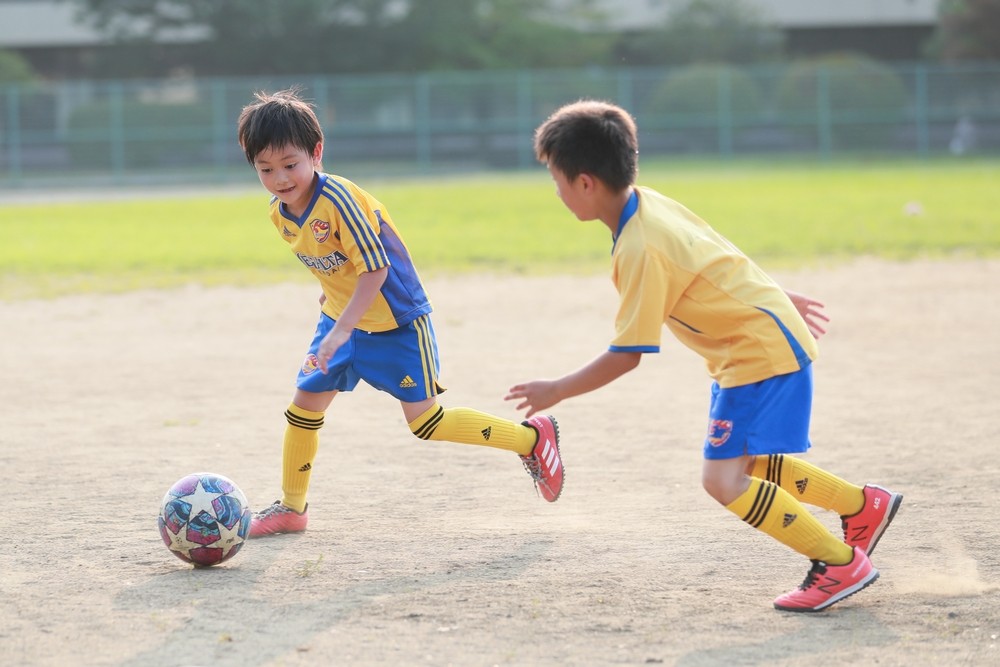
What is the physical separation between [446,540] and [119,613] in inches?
48.1

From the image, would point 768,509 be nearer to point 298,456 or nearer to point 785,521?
point 785,521

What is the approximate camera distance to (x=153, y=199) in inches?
982

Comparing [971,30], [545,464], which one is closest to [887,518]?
[545,464]

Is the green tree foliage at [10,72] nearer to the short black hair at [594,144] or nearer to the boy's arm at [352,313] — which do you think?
the boy's arm at [352,313]

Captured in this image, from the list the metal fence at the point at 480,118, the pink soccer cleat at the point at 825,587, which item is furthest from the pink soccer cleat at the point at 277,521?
the metal fence at the point at 480,118

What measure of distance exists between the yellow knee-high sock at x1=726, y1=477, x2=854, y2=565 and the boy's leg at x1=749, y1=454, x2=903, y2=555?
0.24 m

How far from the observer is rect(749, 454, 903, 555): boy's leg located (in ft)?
13.5

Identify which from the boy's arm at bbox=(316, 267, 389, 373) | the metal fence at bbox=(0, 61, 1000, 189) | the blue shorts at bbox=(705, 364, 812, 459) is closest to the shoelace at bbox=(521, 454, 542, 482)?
the boy's arm at bbox=(316, 267, 389, 373)

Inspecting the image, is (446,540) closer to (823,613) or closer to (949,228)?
(823,613)

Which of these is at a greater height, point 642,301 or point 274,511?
point 642,301

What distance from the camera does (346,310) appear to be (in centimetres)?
436

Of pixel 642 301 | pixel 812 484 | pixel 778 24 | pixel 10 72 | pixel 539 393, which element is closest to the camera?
pixel 642 301

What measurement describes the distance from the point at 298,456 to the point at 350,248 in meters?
0.83

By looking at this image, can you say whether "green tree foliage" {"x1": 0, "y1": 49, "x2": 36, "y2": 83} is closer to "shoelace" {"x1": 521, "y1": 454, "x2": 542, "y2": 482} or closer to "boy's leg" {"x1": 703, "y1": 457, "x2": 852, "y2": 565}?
"shoelace" {"x1": 521, "y1": 454, "x2": 542, "y2": 482}
